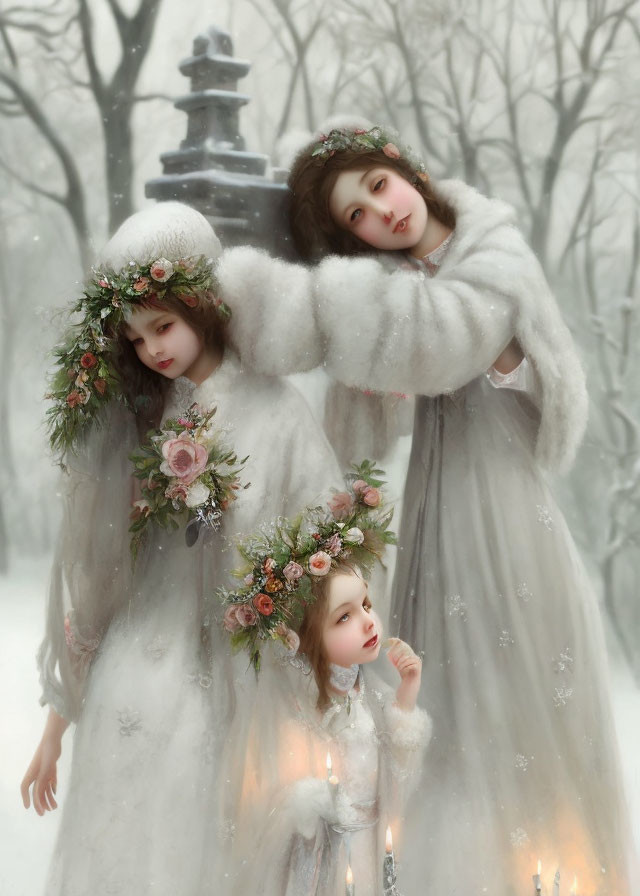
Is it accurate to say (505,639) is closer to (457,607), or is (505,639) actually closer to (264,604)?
(457,607)

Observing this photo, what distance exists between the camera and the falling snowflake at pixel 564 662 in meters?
2.29

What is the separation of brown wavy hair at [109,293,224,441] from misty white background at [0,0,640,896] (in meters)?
0.21

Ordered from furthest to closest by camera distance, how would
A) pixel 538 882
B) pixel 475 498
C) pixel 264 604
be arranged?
pixel 475 498
pixel 538 882
pixel 264 604

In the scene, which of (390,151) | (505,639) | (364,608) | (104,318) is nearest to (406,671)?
(364,608)

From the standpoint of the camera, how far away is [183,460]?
6.86ft

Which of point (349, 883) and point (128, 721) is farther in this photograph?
point (128, 721)

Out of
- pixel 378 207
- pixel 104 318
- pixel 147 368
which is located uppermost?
pixel 378 207

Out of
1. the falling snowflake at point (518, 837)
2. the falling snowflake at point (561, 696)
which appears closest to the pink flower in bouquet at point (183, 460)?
the falling snowflake at point (561, 696)

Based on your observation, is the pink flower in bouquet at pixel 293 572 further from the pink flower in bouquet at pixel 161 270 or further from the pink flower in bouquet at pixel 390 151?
the pink flower in bouquet at pixel 390 151

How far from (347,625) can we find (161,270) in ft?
2.77

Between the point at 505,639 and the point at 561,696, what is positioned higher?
the point at 505,639

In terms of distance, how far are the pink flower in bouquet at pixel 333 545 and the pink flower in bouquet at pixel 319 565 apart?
32 millimetres

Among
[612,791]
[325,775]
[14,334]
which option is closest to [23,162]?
[14,334]

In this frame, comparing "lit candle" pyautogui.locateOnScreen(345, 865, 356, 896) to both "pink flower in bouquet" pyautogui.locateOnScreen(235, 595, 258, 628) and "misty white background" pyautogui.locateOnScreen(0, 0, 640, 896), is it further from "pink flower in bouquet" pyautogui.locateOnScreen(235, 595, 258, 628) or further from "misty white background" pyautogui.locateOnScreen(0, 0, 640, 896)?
"misty white background" pyautogui.locateOnScreen(0, 0, 640, 896)
